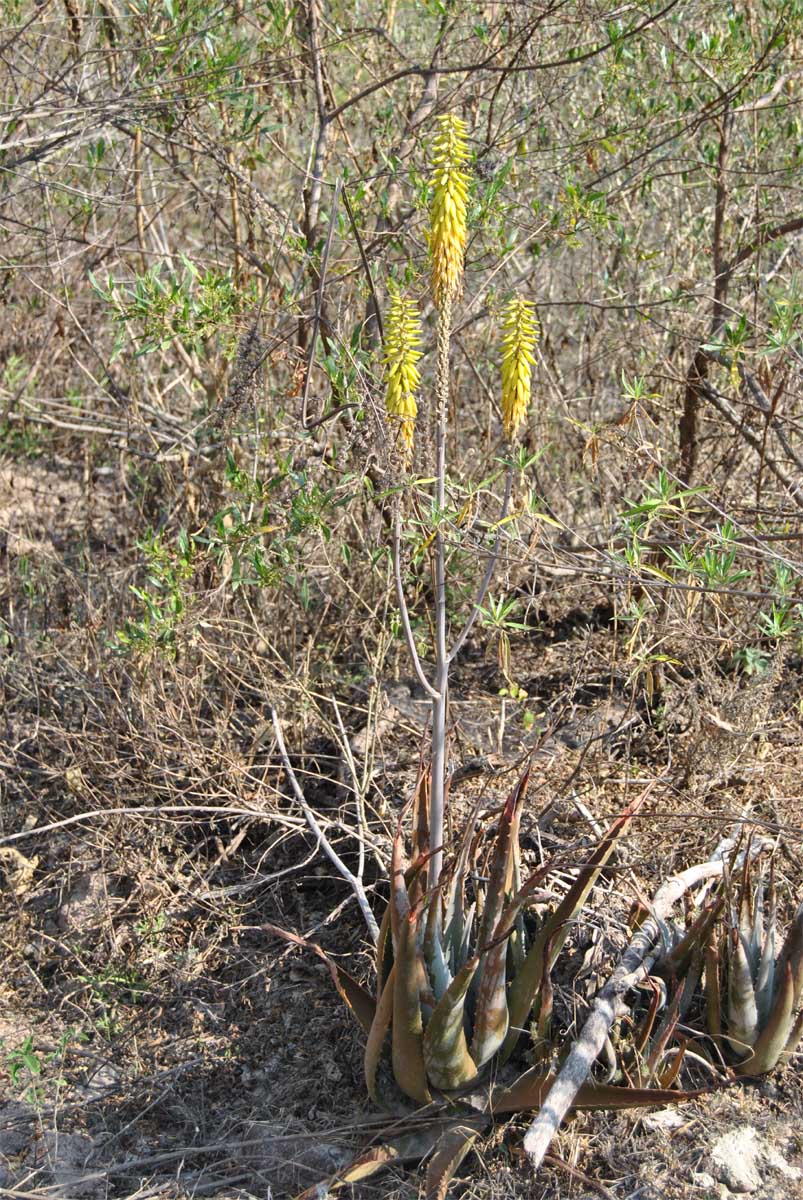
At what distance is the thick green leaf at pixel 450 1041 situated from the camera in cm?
302

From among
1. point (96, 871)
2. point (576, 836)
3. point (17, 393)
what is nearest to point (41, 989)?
point (96, 871)

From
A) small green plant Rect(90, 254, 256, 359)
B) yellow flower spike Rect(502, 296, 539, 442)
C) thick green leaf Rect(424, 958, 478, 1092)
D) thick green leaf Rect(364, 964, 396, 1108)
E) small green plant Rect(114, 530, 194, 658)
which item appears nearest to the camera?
yellow flower spike Rect(502, 296, 539, 442)

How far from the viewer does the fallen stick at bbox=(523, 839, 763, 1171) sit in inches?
120

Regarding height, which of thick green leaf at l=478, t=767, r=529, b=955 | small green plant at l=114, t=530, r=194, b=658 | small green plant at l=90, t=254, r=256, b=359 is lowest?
thick green leaf at l=478, t=767, r=529, b=955

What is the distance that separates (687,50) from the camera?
4656 millimetres

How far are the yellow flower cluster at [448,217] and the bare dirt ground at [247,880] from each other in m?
1.53

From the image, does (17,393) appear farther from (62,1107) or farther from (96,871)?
(62,1107)

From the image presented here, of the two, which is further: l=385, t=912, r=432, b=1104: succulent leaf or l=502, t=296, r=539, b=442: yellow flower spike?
l=385, t=912, r=432, b=1104: succulent leaf

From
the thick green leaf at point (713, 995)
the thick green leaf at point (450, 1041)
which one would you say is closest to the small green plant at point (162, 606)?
the thick green leaf at point (450, 1041)

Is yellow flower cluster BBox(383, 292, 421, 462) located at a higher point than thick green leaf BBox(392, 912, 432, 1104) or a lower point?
higher

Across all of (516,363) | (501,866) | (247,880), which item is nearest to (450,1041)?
(501,866)

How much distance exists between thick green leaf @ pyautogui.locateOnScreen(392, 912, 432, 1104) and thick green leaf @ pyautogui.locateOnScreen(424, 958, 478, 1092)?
1.1 inches

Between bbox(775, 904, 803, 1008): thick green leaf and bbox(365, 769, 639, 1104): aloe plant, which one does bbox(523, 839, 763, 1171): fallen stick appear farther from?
bbox(775, 904, 803, 1008): thick green leaf

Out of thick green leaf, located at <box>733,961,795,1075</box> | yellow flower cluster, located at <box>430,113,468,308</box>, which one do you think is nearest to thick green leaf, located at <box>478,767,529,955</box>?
thick green leaf, located at <box>733,961,795,1075</box>
